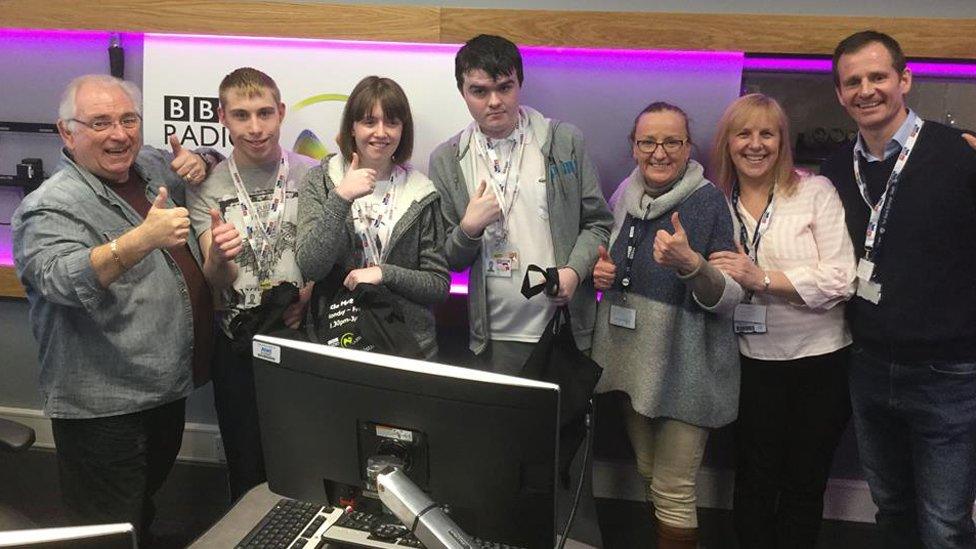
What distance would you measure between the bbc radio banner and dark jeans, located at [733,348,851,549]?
1530mm

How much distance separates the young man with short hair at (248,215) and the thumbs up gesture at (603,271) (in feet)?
3.16

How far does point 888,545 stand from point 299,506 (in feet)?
6.87

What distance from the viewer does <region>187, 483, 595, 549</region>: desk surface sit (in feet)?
4.70

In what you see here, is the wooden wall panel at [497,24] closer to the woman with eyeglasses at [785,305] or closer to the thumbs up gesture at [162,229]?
the woman with eyeglasses at [785,305]

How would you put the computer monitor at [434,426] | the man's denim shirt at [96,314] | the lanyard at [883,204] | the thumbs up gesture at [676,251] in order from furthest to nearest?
the lanyard at [883,204]
the thumbs up gesture at [676,251]
the man's denim shirt at [96,314]
the computer monitor at [434,426]

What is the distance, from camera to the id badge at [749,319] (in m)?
2.37

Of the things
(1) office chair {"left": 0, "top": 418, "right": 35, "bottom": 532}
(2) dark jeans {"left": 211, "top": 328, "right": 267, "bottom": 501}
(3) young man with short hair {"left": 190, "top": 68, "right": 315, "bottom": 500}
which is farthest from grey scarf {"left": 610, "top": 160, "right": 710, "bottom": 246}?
(1) office chair {"left": 0, "top": 418, "right": 35, "bottom": 532}

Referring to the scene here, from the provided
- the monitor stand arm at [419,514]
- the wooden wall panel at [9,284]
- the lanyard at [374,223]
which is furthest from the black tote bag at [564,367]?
the wooden wall panel at [9,284]

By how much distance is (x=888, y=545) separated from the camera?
2484 millimetres

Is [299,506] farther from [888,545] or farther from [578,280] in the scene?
[888,545]

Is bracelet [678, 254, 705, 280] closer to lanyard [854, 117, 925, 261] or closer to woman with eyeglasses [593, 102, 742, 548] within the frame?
woman with eyeglasses [593, 102, 742, 548]

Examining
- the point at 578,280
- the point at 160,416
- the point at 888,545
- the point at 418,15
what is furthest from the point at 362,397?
the point at 888,545

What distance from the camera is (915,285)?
84.6 inches

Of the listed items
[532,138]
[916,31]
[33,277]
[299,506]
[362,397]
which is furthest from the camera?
[916,31]
